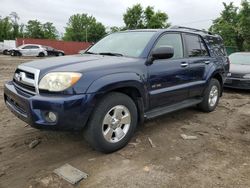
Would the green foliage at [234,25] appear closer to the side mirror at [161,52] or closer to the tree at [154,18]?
the tree at [154,18]

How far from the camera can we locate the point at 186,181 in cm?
333

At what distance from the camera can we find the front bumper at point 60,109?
340 cm

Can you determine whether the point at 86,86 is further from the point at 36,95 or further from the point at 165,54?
the point at 165,54

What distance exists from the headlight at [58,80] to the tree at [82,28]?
60115 millimetres

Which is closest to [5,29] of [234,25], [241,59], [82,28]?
[82,28]

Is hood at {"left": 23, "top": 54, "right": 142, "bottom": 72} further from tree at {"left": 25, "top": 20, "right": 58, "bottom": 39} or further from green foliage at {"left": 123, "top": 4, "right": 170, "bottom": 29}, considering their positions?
tree at {"left": 25, "top": 20, "right": 58, "bottom": 39}

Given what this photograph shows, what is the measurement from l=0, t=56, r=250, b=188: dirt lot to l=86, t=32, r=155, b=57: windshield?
1386 millimetres

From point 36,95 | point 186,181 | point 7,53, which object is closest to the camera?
point 186,181

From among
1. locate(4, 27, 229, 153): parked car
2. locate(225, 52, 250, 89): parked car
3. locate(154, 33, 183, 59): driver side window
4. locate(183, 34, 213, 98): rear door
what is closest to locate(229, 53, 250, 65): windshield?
locate(225, 52, 250, 89): parked car

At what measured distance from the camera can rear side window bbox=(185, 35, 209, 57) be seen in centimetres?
552

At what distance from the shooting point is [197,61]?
5.59 meters

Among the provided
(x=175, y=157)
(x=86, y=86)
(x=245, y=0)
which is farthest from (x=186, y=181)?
(x=245, y=0)

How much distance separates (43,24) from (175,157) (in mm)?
62794

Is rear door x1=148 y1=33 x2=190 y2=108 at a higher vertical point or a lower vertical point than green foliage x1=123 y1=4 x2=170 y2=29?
lower
